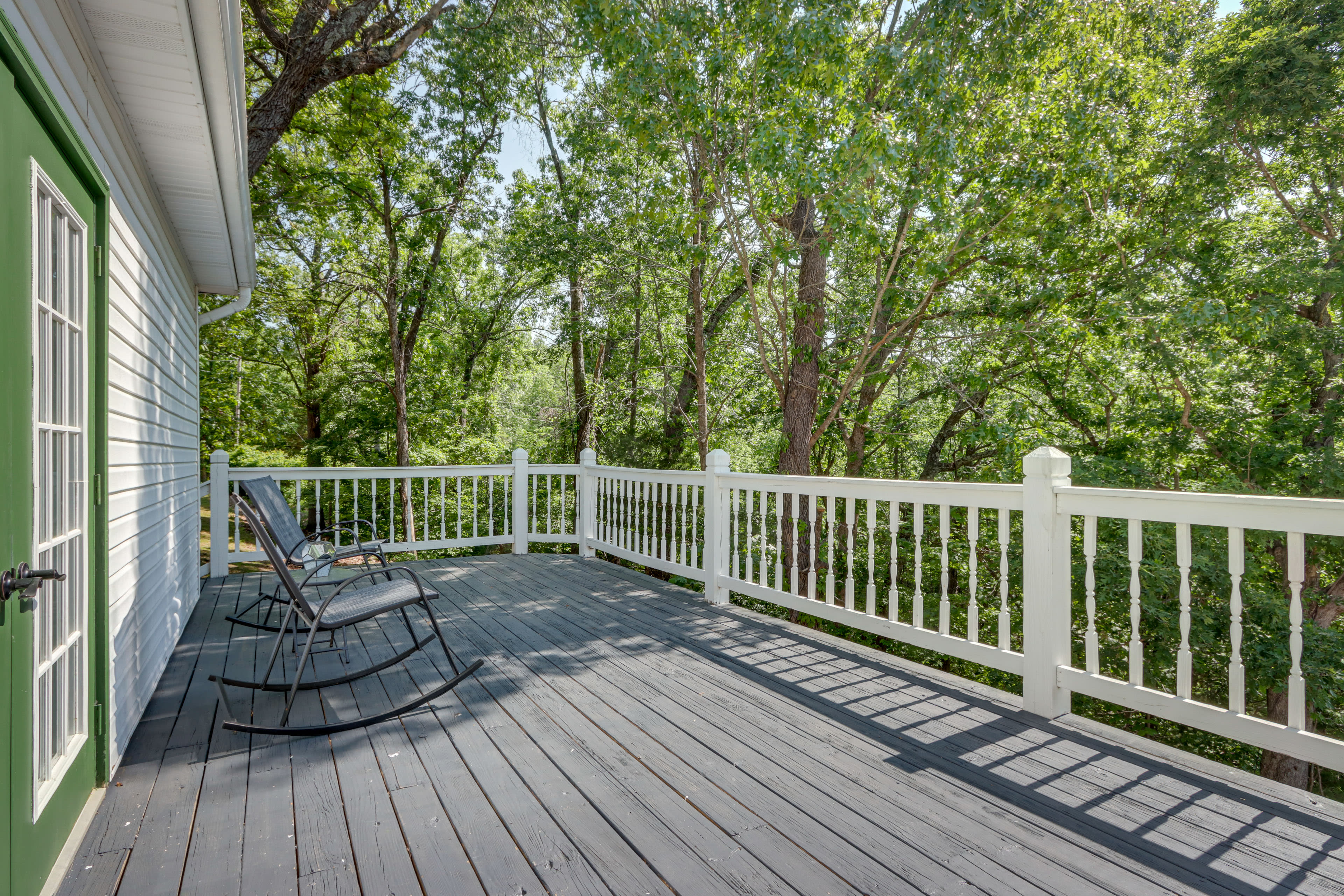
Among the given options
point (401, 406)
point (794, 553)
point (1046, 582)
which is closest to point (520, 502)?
point (794, 553)

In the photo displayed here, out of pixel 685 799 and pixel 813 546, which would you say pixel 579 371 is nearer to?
pixel 813 546

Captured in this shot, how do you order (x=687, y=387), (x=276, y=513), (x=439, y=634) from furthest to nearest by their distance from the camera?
(x=687, y=387) → (x=276, y=513) → (x=439, y=634)

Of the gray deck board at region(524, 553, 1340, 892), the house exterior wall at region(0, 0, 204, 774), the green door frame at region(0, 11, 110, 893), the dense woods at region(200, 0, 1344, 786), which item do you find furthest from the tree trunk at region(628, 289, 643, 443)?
the green door frame at region(0, 11, 110, 893)

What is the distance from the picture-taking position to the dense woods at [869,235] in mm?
5715

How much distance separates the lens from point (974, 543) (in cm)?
280

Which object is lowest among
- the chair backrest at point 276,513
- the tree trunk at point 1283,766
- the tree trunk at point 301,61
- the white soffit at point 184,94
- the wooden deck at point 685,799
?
the tree trunk at point 1283,766

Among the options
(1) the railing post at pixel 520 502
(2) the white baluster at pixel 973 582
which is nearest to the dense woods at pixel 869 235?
(1) the railing post at pixel 520 502

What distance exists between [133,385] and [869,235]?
16.8 feet

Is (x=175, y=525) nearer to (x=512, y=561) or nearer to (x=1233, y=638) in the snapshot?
(x=512, y=561)

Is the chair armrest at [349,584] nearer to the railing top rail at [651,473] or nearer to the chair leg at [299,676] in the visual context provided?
the chair leg at [299,676]

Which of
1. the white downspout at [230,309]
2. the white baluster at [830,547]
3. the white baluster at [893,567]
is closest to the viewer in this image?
the white baluster at [893,567]

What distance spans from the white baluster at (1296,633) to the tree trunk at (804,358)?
17.4 ft

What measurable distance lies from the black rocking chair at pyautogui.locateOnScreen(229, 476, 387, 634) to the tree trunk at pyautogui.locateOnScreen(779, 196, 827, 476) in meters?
4.51

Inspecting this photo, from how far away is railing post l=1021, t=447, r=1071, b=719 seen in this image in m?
2.63
